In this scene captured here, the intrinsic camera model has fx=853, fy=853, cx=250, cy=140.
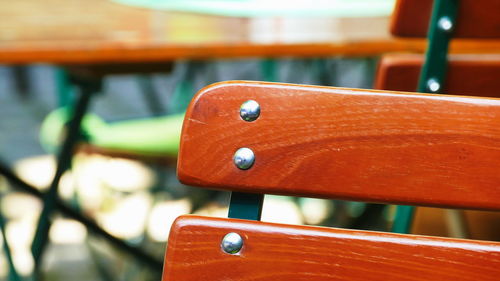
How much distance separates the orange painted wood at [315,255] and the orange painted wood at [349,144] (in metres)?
0.03

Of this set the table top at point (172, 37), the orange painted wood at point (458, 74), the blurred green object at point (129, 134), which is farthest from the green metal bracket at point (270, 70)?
the orange painted wood at point (458, 74)

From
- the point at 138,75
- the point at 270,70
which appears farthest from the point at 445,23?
the point at 270,70

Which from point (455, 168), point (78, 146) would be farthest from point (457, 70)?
point (78, 146)

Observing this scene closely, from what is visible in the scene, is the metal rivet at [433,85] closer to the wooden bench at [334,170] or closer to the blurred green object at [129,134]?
the wooden bench at [334,170]

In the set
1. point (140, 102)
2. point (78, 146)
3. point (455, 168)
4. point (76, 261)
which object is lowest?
point (140, 102)

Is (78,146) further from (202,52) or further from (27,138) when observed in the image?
(27,138)

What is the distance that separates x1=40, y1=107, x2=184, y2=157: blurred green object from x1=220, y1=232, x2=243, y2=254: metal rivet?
1.34 meters

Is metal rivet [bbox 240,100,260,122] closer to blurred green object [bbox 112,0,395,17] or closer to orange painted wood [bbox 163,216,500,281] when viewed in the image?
orange painted wood [bbox 163,216,500,281]

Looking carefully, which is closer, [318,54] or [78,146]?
[318,54]

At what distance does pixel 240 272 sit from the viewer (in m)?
0.66

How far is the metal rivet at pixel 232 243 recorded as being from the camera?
2.16ft

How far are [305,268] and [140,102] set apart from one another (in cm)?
521

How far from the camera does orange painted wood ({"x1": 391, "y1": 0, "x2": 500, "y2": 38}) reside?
1048 millimetres

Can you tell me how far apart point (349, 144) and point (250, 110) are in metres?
0.08
